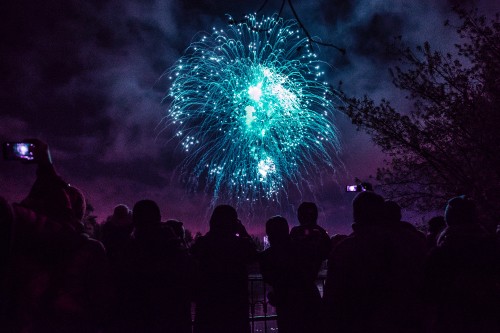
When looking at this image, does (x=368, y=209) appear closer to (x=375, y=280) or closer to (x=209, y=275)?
(x=375, y=280)

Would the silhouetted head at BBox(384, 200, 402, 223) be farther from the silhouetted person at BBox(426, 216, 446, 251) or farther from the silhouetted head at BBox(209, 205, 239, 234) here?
the silhouetted head at BBox(209, 205, 239, 234)

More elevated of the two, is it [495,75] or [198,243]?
[495,75]

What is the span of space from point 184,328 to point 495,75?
1468cm

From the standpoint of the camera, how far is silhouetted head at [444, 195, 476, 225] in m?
3.86

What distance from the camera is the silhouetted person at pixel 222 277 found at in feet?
13.8

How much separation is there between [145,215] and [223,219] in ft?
3.09

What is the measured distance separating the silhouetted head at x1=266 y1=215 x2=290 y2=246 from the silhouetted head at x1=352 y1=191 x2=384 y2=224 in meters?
1.20

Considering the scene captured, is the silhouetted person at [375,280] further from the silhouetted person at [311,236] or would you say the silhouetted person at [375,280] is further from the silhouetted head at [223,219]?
the silhouetted head at [223,219]

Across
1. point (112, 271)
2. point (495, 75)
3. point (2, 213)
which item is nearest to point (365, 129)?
point (495, 75)

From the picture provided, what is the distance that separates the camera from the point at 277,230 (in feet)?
15.8

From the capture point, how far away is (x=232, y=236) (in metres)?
4.43

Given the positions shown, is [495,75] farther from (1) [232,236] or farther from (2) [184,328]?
(2) [184,328]

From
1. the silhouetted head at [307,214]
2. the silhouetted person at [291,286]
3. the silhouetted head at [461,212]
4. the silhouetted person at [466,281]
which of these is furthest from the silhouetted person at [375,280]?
the silhouetted head at [307,214]

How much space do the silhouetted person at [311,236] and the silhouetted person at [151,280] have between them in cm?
170
